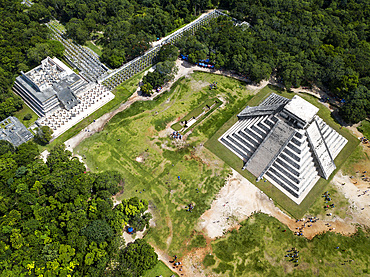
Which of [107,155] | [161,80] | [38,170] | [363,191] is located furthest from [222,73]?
[38,170]

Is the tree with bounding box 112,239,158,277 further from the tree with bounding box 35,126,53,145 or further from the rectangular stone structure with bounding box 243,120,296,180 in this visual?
the tree with bounding box 35,126,53,145

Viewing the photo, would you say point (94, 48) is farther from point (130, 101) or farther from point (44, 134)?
point (44, 134)

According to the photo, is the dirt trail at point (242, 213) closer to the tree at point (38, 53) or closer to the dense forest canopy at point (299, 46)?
the dense forest canopy at point (299, 46)

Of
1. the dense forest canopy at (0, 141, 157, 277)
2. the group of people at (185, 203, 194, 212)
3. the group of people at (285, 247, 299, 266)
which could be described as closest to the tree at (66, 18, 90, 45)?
the dense forest canopy at (0, 141, 157, 277)

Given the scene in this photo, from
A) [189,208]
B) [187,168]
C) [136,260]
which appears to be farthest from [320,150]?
[136,260]

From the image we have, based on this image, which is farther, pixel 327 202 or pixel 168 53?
pixel 168 53

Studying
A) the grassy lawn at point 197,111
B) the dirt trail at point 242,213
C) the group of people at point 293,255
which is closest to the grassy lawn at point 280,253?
the group of people at point 293,255

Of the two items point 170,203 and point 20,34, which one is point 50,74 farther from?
point 170,203
